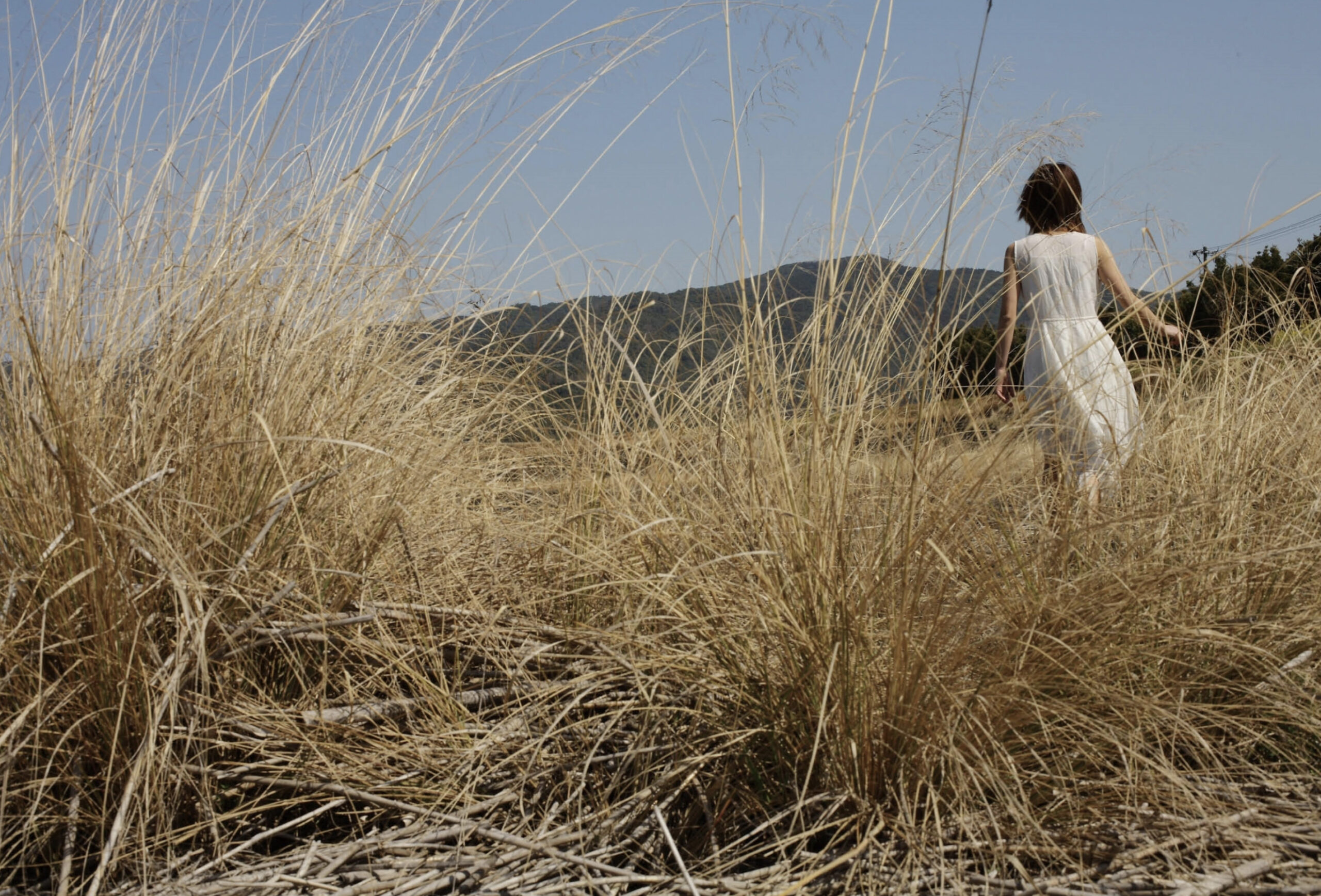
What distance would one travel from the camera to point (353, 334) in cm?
196

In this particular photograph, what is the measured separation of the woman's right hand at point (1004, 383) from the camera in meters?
2.42

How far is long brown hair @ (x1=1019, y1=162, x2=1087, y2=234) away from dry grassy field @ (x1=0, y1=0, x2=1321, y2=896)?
156 cm

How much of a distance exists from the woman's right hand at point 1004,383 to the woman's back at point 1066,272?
0.92 feet

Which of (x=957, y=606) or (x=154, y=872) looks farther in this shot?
(x=957, y=606)

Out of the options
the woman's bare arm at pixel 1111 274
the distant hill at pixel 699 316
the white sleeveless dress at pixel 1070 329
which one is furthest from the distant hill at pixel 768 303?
the woman's bare arm at pixel 1111 274

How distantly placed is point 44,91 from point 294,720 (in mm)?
1268

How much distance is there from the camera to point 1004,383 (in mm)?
2734

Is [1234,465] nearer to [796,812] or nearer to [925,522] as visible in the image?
[925,522]

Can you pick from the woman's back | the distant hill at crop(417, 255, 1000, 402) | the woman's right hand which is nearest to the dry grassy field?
the distant hill at crop(417, 255, 1000, 402)

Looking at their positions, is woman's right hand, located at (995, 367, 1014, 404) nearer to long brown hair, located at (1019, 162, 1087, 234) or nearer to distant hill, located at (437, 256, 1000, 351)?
distant hill, located at (437, 256, 1000, 351)

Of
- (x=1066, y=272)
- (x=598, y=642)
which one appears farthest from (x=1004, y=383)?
(x=598, y=642)

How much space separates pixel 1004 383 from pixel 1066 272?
28.1 inches

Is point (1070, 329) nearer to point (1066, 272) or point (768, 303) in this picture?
point (1066, 272)

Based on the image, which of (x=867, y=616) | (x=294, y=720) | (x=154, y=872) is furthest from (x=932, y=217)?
(x=154, y=872)
